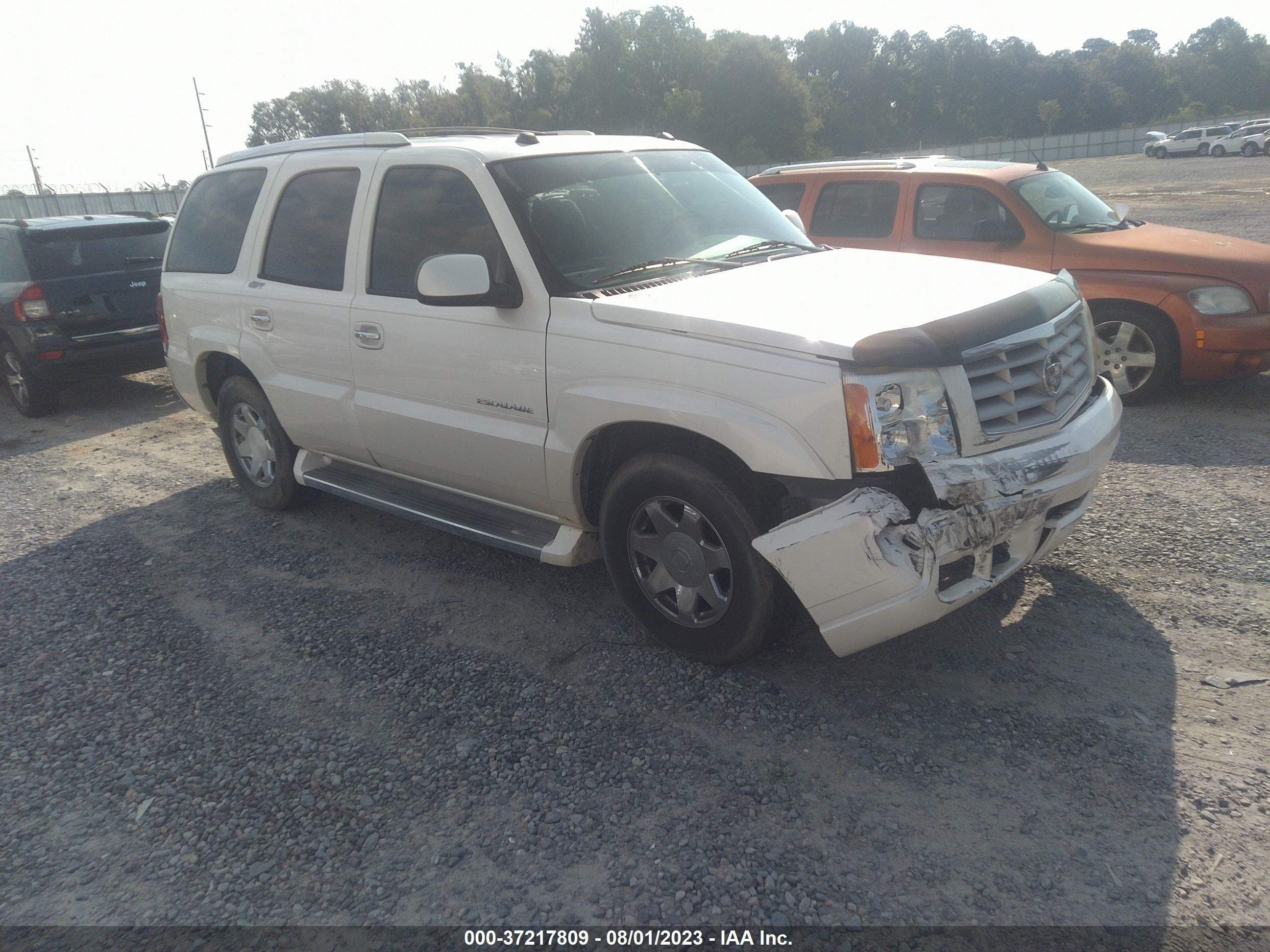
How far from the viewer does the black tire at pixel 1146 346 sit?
6547 millimetres

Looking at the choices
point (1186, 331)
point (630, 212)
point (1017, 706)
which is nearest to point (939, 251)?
point (1186, 331)

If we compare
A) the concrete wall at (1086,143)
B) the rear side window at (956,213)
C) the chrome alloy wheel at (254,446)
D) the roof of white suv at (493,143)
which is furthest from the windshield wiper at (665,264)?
the concrete wall at (1086,143)

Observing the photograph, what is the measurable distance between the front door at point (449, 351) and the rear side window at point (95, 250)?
203 inches

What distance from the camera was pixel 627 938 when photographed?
243 cm

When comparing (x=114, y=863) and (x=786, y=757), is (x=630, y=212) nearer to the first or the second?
(x=786, y=757)

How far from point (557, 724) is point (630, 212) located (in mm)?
2263

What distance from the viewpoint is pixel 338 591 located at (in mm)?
4688

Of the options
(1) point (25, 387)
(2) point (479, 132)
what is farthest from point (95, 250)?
(2) point (479, 132)

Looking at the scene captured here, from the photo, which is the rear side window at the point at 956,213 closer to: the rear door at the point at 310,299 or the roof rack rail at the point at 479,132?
the roof rack rail at the point at 479,132

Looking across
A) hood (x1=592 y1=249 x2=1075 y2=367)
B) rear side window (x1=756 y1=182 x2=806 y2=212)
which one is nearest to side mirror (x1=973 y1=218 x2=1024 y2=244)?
rear side window (x1=756 y1=182 x2=806 y2=212)

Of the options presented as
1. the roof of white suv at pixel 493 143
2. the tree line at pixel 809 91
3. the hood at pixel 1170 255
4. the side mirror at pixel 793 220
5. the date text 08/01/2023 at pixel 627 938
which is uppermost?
the tree line at pixel 809 91

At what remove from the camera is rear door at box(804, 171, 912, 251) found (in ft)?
24.4

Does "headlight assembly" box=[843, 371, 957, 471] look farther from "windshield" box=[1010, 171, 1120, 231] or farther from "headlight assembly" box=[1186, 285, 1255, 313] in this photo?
"windshield" box=[1010, 171, 1120, 231]

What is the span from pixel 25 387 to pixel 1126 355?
9.74 m
